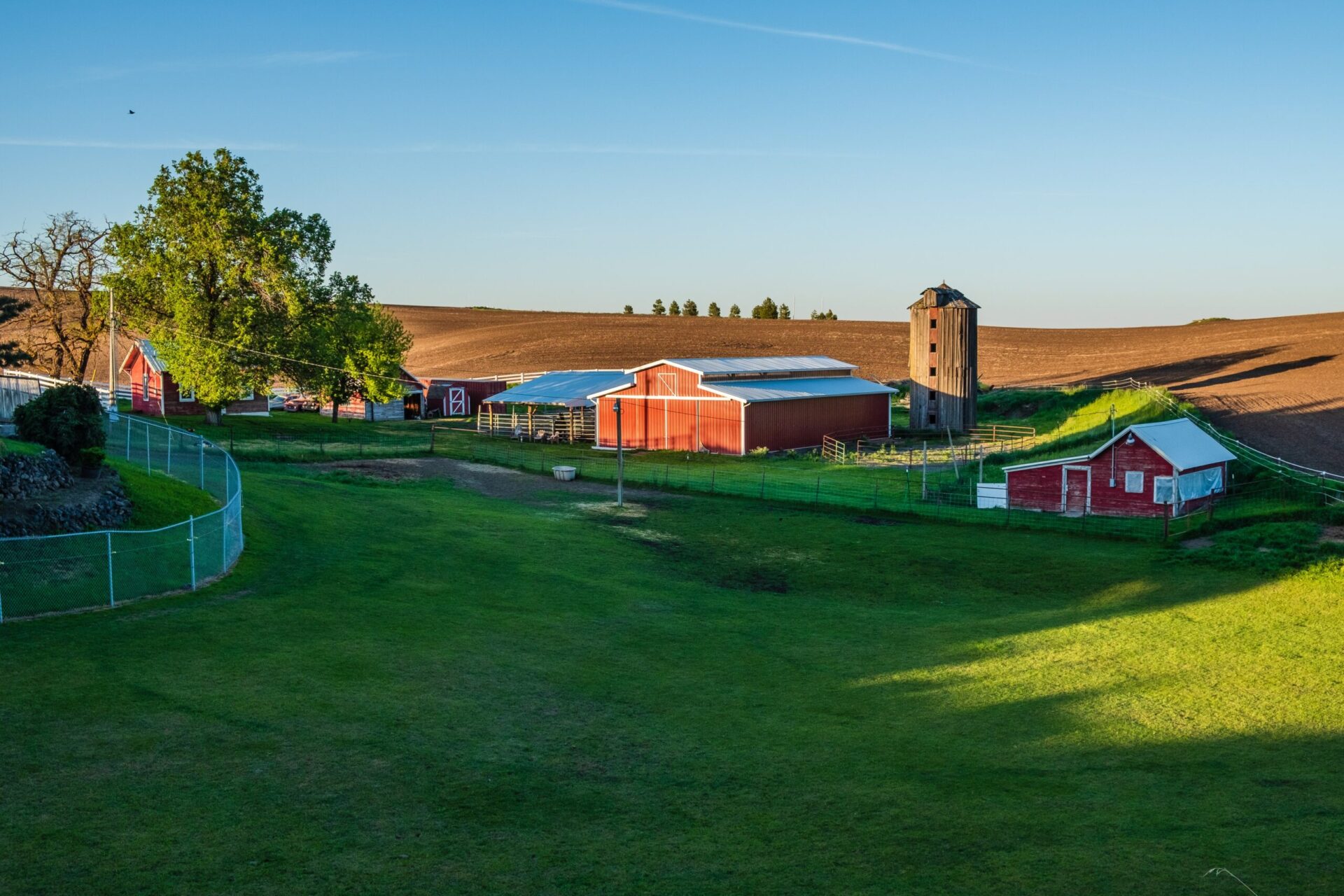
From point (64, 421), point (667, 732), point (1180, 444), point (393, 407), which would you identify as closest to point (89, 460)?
point (64, 421)

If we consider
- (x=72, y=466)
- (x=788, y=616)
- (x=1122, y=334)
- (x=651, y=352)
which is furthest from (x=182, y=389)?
(x=1122, y=334)

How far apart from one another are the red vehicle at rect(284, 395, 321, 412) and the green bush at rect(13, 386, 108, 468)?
61673 mm

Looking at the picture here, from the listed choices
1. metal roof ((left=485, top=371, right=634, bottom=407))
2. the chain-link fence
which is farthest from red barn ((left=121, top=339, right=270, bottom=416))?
the chain-link fence

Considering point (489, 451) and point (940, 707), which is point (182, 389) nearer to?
point (489, 451)

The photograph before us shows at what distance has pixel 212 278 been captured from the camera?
209ft

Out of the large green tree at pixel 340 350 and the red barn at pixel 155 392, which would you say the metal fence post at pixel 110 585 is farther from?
the red barn at pixel 155 392

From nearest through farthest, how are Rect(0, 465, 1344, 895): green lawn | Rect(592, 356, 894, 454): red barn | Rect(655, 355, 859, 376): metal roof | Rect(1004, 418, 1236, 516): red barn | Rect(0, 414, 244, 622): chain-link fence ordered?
Rect(0, 465, 1344, 895): green lawn
Rect(0, 414, 244, 622): chain-link fence
Rect(1004, 418, 1236, 516): red barn
Rect(592, 356, 894, 454): red barn
Rect(655, 355, 859, 376): metal roof

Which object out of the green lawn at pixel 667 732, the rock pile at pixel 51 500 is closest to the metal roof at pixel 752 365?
the green lawn at pixel 667 732

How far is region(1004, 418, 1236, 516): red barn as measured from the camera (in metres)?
39.4

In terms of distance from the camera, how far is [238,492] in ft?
95.7

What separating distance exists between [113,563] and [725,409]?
41966 mm

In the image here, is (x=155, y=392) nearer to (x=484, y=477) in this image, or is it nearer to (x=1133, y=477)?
(x=484, y=477)

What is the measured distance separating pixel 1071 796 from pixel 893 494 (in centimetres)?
3191

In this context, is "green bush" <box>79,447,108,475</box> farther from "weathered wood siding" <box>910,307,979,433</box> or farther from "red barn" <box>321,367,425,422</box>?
"red barn" <box>321,367,425,422</box>
